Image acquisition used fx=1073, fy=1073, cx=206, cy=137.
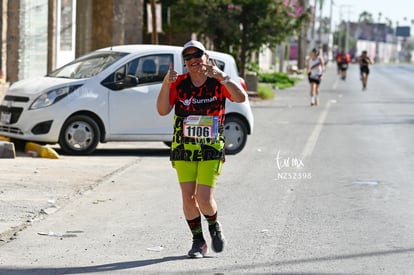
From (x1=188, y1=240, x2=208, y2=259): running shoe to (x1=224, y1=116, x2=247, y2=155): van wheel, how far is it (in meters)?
8.42

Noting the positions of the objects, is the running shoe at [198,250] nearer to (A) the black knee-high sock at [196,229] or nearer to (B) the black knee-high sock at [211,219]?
(A) the black knee-high sock at [196,229]

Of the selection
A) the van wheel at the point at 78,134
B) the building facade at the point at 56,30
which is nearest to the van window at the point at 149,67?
the van wheel at the point at 78,134

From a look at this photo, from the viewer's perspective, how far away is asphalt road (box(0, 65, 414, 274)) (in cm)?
828

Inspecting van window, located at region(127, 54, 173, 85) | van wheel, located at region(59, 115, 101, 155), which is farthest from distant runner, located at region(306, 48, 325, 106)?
van wheel, located at region(59, 115, 101, 155)

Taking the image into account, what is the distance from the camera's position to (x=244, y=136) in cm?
1705

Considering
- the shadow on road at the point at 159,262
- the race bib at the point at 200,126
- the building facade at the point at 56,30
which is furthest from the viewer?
the building facade at the point at 56,30

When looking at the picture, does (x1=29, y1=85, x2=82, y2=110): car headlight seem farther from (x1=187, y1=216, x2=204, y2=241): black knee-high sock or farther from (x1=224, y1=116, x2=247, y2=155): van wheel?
(x1=187, y1=216, x2=204, y2=241): black knee-high sock

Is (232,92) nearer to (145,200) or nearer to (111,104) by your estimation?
(145,200)

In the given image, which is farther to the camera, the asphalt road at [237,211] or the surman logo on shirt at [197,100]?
the surman logo on shirt at [197,100]

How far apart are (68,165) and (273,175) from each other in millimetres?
2814

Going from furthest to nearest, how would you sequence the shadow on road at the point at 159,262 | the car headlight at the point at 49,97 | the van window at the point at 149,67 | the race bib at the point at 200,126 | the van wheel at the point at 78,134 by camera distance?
the van window at the point at 149,67, the van wheel at the point at 78,134, the car headlight at the point at 49,97, the race bib at the point at 200,126, the shadow on road at the point at 159,262

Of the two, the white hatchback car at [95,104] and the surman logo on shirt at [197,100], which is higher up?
the surman logo on shirt at [197,100]

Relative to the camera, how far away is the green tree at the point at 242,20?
35656 mm

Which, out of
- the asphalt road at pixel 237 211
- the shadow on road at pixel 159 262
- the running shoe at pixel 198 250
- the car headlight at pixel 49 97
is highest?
the car headlight at pixel 49 97
